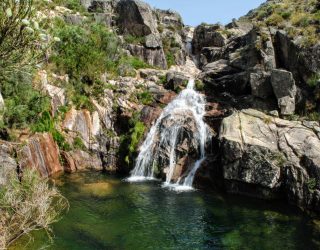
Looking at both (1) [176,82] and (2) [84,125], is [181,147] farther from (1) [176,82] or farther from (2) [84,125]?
(1) [176,82]

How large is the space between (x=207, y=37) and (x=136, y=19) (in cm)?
1182

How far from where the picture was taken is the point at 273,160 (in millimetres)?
25750

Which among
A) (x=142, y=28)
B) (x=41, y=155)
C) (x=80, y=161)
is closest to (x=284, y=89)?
(x=80, y=161)

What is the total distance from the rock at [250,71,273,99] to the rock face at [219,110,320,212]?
546 centimetres

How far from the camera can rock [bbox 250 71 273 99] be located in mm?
33438

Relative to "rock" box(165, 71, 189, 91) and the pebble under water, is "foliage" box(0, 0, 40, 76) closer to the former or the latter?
the pebble under water

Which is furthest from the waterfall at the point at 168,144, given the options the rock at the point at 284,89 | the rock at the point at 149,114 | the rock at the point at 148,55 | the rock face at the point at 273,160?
the rock at the point at 148,55

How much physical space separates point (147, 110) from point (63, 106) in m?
7.41

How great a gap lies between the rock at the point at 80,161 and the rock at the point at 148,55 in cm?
2069

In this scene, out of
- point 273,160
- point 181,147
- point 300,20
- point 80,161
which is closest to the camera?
point 273,160

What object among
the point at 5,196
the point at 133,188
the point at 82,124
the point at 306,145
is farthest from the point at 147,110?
the point at 5,196

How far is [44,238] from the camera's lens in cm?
1814

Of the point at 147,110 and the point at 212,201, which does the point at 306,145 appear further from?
the point at 147,110

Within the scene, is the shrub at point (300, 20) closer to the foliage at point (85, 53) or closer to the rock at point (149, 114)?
the rock at point (149, 114)
